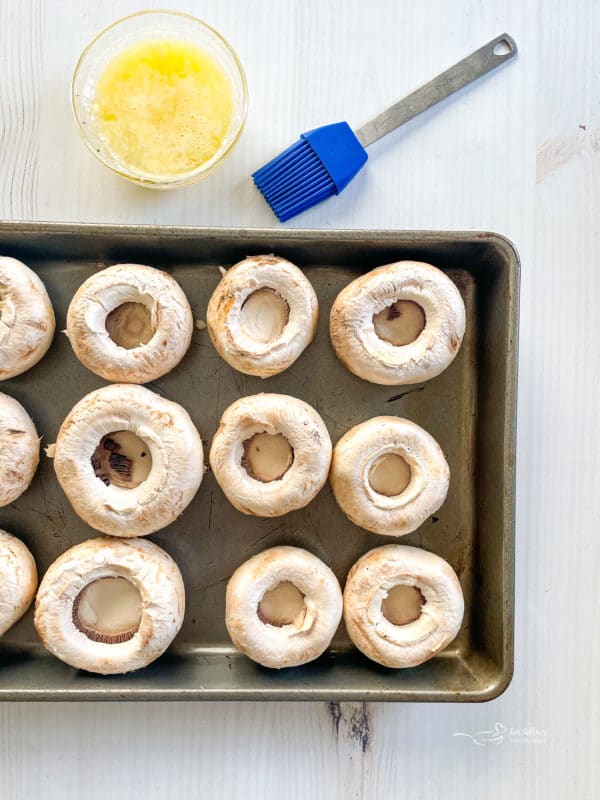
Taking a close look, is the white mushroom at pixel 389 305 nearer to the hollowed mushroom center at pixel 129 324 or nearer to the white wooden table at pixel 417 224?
the white wooden table at pixel 417 224

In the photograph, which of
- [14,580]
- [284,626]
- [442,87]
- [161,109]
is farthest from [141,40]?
[284,626]

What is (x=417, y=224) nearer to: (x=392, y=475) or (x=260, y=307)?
(x=260, y=307)

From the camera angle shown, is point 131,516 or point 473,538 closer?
point 131,516

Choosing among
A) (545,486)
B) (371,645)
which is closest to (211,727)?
(371,645)

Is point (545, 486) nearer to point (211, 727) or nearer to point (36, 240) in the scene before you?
point (211, 727)

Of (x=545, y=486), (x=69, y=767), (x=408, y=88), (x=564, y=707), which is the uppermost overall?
(x=408, y=88)

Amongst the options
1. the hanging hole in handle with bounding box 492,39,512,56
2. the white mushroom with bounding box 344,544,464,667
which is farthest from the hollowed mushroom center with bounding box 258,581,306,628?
the hanging hole in handle with bounding box 492,39,512,56
